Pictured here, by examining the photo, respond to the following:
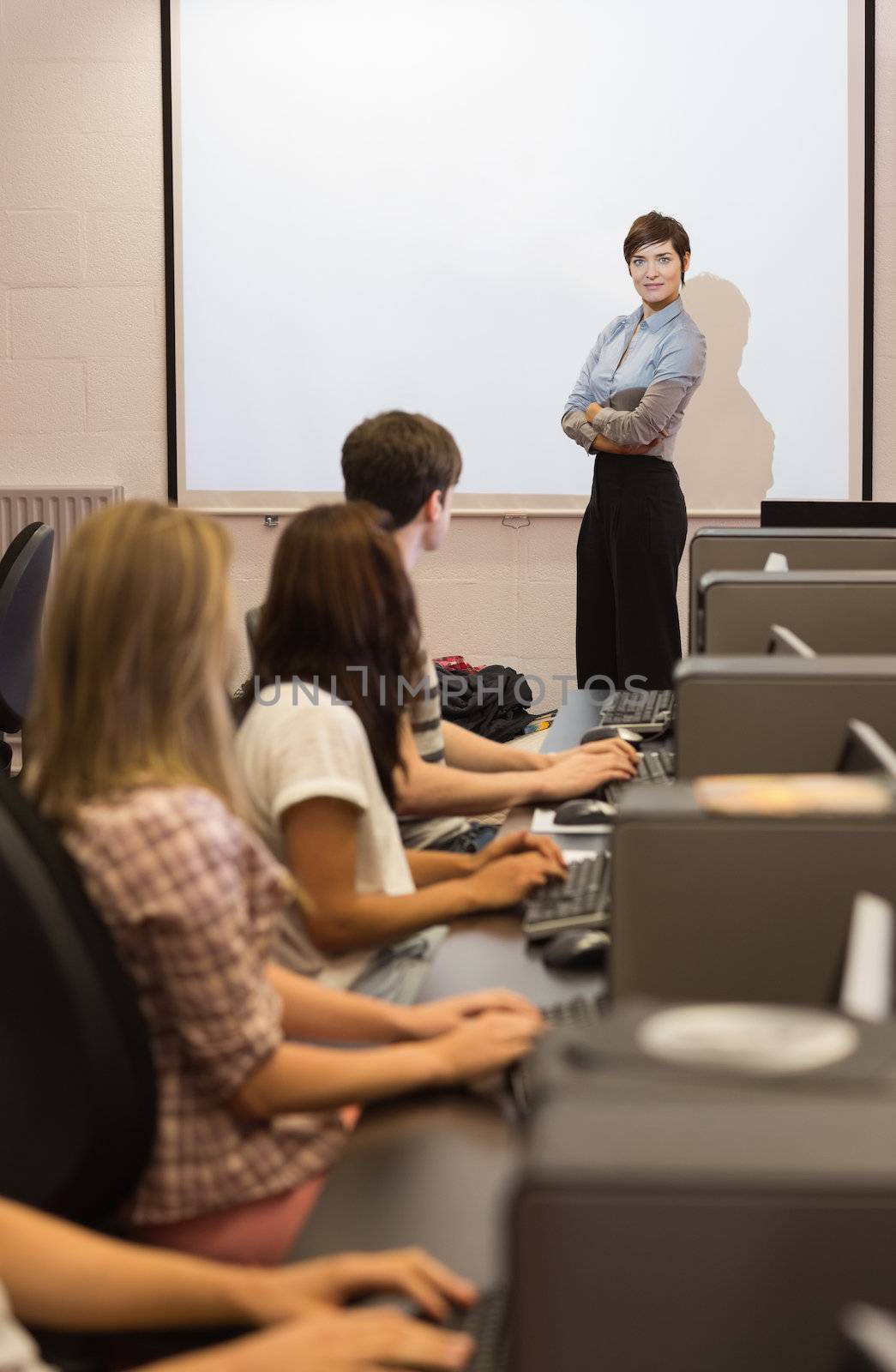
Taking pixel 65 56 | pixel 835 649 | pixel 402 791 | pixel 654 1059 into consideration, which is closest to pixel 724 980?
pixel 654 1059

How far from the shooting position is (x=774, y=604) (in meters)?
1.76

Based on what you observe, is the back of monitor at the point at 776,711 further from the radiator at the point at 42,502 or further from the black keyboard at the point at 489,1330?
the radiator at the point at 42,502

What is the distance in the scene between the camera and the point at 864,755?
1.06 m

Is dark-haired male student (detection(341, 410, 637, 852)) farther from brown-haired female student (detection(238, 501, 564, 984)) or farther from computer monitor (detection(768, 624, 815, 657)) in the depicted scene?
computer monitor (detection(768, 624, 815, 657))

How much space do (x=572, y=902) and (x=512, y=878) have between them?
A: 0.33 feet

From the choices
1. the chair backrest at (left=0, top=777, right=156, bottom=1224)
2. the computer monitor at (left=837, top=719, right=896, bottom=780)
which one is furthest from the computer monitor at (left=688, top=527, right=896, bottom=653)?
the chair backrest at (left=0, top=777, right=156, bottom=1224)

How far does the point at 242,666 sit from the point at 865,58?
102 inches

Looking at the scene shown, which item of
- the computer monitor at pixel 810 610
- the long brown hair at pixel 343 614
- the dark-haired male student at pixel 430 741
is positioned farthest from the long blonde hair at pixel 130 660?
the dark-haired male student at pixel 430 741

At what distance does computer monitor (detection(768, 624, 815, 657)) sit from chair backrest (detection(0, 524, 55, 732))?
2149 mm

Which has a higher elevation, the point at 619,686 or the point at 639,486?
the point at 639,486

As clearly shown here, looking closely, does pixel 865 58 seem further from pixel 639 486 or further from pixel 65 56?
pixel 65 56

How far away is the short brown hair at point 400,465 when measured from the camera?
6.84 feet

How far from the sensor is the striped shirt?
2031 mm

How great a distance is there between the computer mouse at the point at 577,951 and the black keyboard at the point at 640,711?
1.07 metres
